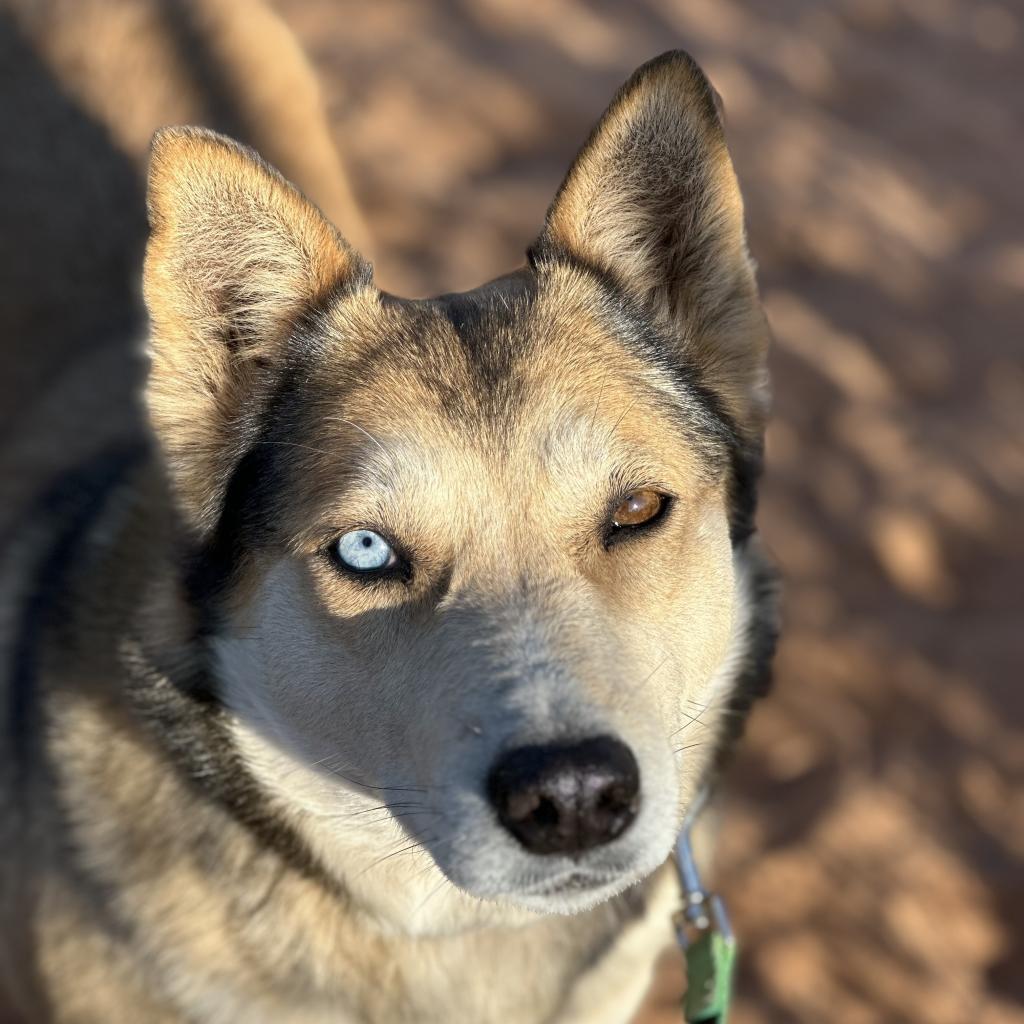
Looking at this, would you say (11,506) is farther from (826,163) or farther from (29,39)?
(826,163)

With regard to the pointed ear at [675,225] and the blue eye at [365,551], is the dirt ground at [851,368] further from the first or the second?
the blue eye at [365,551]

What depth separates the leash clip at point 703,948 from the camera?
256 centimetres

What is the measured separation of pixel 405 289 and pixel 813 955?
300 centimetres

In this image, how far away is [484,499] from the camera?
2.21 m

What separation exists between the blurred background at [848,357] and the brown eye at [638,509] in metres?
1.83

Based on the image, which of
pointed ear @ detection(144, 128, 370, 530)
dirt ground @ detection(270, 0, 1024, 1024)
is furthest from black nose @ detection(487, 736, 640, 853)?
dirt ground @ detection(270, 0, 1024, 1024)

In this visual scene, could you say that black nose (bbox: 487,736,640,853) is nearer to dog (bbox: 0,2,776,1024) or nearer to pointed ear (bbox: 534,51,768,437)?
dog (bbox: 0,2,776,1024)

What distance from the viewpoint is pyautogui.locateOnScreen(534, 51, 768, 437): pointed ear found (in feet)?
7.67

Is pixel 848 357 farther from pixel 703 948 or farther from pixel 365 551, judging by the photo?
pixel 365 551

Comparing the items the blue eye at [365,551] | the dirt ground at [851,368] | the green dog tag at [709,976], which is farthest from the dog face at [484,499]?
the dirt ground at [851,368]

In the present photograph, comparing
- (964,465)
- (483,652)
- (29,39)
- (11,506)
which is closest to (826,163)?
(964,465)

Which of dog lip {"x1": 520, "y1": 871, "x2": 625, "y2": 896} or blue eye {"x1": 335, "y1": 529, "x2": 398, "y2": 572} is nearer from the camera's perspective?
dog lip {"x1": 520, "y1": 871, "x2": 625, "y2": 896}

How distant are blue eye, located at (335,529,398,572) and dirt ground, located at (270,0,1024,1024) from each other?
204 centimetres

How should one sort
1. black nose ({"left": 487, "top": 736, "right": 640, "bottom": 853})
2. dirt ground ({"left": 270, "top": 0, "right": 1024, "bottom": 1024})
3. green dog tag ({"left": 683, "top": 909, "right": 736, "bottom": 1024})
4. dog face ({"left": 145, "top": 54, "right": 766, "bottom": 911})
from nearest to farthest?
black nose ({"left": 487, "top": 736, "right": 640, "bottom": 853}) → dog face ({"left": 145, "top": 54, "right": 766, "bottom": 911}) → green dog tag ({"left": 683, "top": 909, "right": 736, "bottom": 1024}) → dirt ground ({"left": 270, "top": 0, "right": 1024, "bottom": 1024})
